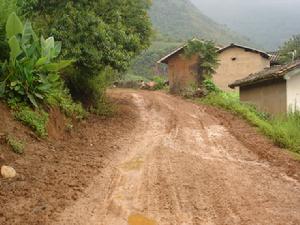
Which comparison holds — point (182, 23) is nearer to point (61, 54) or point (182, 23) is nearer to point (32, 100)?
point (61, 54)

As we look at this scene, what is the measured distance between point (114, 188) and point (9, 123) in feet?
10.2

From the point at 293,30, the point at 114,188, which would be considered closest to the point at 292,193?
the point at 114,188

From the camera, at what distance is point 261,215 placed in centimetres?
716

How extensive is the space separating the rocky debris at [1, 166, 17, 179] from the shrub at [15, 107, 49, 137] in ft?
8.28

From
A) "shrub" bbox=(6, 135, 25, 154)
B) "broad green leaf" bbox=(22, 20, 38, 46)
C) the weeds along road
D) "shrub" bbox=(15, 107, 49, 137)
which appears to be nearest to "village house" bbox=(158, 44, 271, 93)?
the weeds along road

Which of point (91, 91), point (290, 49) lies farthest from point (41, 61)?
point (290, 49)

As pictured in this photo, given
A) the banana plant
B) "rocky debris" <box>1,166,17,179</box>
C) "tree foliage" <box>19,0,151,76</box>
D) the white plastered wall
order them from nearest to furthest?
"rocky debris" <box>1,166,17,179</box> < the banana plant < "tree foliage" <box>19,0,151,76</box> < the white plastered wall

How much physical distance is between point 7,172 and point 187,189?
10.1 ft

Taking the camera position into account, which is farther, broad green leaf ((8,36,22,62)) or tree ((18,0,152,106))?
tree ((18,0,152,106))

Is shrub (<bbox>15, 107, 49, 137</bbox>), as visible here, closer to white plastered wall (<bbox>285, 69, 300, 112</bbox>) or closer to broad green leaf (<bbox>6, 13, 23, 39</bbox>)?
broad green leaf (<bbox>6, 13, 23, 39</bbox>)

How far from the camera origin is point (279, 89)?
19.6 metres

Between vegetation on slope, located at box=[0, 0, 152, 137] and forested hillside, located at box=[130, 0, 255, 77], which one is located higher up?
forested hillside, located at box=[130, 0, 255, 77]

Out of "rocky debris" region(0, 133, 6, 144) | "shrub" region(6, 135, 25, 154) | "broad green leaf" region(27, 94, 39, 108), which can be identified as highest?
"broad green leaf" region(27, 94, 39, 108)

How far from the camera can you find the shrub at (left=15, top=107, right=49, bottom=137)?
10.6 m
